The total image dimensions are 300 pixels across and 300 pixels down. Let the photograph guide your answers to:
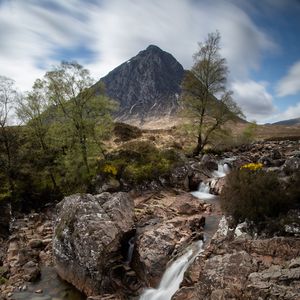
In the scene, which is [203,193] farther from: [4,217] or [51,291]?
[4,217]

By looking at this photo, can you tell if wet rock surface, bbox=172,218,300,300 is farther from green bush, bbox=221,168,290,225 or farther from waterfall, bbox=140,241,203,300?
green bush, bbox=221,168,290,225

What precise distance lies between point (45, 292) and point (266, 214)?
12.2 m

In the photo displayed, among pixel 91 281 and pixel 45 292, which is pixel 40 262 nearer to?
pixel 45 292

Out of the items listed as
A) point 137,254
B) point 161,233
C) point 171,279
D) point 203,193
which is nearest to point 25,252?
point 137,254

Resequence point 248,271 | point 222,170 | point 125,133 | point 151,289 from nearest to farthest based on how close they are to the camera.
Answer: point 248,271 < point 151,289 < point 222,170 < point 125,133

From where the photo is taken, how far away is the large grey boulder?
15055 millimetres

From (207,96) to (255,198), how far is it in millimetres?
25083

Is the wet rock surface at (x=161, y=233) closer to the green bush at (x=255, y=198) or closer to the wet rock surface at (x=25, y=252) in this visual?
the green bush at (x=255, y=198)

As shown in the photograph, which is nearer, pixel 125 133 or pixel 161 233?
pixel 161 233

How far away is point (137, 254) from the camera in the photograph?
51.5ft

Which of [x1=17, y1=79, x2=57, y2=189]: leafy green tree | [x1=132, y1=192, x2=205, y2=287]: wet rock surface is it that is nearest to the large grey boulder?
[x1=132, y1=192, x2=205, y2=287]: wet rock surface

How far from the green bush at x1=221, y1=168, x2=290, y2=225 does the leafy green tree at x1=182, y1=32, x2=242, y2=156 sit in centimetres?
2189

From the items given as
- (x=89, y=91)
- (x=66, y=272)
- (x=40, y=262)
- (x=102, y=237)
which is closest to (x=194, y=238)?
(x=102, y=237)

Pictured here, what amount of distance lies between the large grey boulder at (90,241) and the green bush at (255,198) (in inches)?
254
